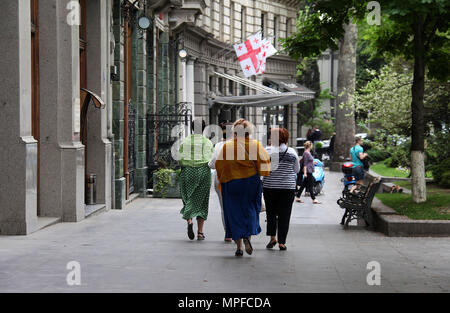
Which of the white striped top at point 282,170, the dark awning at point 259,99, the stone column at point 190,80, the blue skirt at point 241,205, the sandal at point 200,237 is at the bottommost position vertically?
the sandal at point 200,237

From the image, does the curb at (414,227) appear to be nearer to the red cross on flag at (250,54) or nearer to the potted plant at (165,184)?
the potted plant at (165,184)

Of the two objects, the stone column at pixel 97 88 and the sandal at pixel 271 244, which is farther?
the stone column at pixel 97 88

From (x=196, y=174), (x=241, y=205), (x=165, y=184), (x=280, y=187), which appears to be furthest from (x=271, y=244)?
(x=165, y=184)

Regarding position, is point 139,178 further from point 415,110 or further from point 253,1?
point 253,1

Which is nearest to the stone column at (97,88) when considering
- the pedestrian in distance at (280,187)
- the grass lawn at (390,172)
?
the pedestrian in distance at (280,187)

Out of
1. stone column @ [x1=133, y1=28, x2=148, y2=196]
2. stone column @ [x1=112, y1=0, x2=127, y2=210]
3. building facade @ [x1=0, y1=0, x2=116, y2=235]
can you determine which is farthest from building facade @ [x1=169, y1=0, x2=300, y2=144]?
building facade @ [x1=0, y1=0, x2=116, y2=235]

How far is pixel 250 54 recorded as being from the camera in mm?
32625

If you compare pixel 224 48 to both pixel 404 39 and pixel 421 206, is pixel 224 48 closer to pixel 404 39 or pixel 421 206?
pixel 404 39

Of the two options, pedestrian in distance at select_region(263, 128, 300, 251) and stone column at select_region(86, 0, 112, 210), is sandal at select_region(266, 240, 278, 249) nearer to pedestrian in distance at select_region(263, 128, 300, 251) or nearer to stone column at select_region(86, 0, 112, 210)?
pedestrian in distance at select_region(263, 128, 300, 251)

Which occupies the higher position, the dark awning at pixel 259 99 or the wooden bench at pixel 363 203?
the dark awning at pixel 259 99

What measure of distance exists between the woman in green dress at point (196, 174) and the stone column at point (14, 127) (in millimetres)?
2278

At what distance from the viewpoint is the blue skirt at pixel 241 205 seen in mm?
10195
